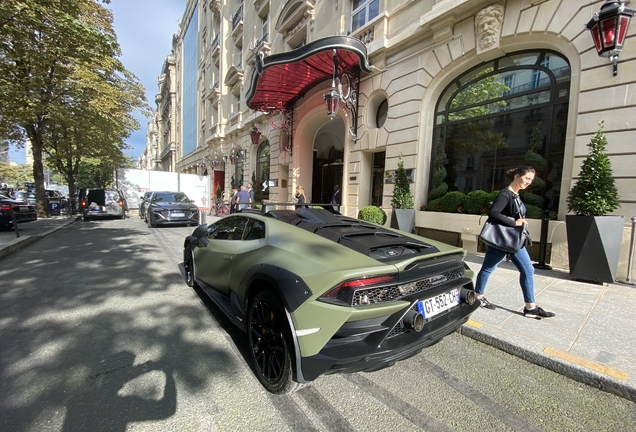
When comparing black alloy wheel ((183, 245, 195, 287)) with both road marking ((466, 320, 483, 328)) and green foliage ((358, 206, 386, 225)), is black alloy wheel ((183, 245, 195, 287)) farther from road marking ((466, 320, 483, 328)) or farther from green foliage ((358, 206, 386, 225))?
green foliage ((358, 206, 386, 225))

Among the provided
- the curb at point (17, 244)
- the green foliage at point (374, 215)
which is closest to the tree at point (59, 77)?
the curb at point (17, 244)

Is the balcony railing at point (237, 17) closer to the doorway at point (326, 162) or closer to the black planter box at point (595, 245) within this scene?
the doorway at point (326, 162)

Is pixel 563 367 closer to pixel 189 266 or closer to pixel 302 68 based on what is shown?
pixel 189 266

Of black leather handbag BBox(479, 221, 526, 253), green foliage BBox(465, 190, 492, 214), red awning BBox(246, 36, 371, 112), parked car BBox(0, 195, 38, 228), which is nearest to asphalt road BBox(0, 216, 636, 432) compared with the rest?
black leather handbag BBox(479, 221, 526, 253)

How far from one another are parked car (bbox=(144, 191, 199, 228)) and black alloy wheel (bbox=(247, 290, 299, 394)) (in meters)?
10.9

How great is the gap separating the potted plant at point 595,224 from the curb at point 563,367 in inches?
127

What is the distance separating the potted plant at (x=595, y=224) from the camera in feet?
14.9

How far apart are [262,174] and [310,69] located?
28.2 feet

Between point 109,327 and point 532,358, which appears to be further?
point 109,327

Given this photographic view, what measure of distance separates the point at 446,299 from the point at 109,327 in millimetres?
3481

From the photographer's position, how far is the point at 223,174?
84.4ft

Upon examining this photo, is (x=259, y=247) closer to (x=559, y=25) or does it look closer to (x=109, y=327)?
(x=109, y=327)

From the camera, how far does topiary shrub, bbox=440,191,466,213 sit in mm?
7344

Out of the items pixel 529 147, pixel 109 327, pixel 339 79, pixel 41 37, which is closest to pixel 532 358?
pixel 109 327
